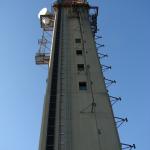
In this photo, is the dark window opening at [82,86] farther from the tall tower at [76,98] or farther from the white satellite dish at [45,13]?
the white satellite dish at [45,13]

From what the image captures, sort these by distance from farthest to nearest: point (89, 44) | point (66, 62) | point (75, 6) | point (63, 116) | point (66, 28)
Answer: point (75, 6) < point (66, 28) < point (89, 44) < point (66, 62) < point (63, 116)

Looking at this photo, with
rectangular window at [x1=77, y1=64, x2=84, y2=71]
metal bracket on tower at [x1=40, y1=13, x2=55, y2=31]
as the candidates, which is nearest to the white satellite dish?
metal bracket on tower at [x1=40, y1=13, x2=55, y2=31]

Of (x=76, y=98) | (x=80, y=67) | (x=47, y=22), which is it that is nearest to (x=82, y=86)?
(x=76, y=98)

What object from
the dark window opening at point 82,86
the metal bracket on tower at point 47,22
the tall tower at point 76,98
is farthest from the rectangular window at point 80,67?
the metal bracket on tower at point 47,22

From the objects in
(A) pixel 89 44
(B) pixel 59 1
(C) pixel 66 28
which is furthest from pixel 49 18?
(A) pixel 89 44

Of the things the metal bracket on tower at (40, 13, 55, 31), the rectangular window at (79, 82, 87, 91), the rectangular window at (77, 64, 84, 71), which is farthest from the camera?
the metal bracket on tower at (40, 13, 55, 31)

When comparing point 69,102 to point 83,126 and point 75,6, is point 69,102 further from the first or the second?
point 75,6

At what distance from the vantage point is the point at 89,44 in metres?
37.6

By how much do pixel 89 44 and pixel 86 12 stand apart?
352 inches

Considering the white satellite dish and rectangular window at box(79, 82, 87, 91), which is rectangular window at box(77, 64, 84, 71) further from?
the white satellite dish

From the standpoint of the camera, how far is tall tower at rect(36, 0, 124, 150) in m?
26.3

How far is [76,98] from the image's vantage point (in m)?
30.4

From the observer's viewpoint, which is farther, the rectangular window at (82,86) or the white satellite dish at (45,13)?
the white satellite dish at (45,13)

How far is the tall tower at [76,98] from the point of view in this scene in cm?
2632
